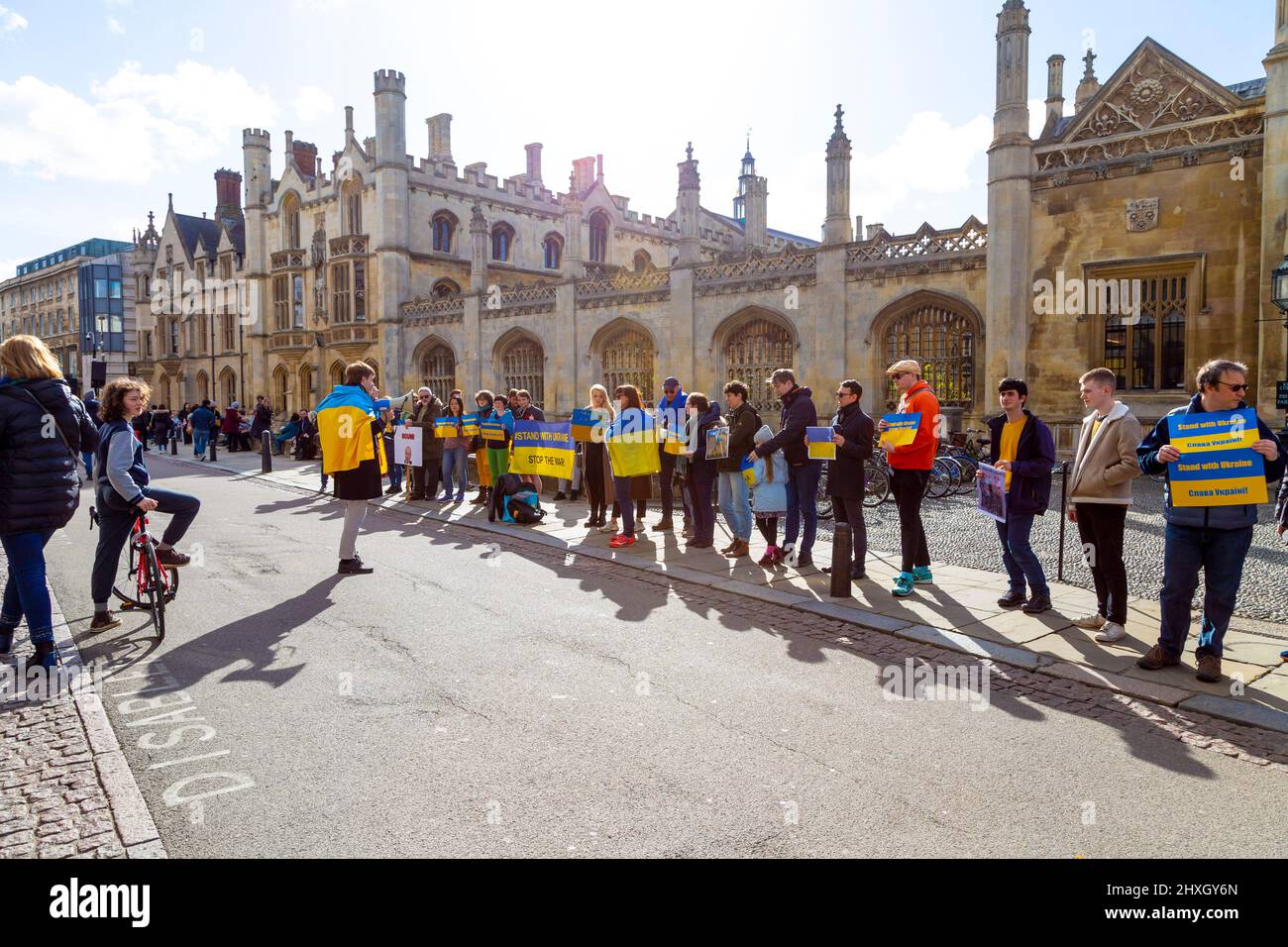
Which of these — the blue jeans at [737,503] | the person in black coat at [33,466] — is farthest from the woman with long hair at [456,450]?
the person in black coat at [33,466]

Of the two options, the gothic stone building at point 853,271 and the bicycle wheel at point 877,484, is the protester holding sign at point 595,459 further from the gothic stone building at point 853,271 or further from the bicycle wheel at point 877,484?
the gothic stone building at point 853,271

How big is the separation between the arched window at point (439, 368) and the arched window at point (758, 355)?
12.9 metres

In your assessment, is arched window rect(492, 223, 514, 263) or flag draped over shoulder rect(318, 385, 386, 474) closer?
flag draped over shoulder rect(318, 385, 386, 474)

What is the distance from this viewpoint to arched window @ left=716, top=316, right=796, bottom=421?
918 inches

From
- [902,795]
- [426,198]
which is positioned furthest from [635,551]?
[426,198]

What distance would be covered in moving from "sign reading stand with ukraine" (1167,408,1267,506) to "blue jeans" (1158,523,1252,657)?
23 cm

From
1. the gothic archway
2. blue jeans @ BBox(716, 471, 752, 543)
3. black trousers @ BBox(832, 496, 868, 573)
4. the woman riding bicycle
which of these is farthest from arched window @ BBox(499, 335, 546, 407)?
the woman riding bicycle

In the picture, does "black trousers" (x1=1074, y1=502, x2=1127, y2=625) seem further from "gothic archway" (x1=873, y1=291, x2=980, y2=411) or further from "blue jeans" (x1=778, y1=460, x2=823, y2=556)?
"gothic archway" (x1=873, y1=291, x2=980, y2=411)

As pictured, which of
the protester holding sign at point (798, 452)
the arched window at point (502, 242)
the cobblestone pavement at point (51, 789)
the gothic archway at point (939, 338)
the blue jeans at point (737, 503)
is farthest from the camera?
the arched window at point (502, 242)

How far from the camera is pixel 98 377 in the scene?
26.0 meters

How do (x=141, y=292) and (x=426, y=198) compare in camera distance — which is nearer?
(x=426, y=198)

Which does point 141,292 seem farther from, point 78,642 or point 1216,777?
point 1216,777

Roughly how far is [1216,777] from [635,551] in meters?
6.58

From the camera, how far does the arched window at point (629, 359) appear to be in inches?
1048
